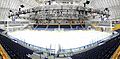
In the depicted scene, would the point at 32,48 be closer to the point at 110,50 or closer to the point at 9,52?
the point at 9,52

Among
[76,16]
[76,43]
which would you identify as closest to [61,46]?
[76,43]

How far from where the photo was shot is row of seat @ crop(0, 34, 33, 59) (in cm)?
1380

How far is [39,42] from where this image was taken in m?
14.3

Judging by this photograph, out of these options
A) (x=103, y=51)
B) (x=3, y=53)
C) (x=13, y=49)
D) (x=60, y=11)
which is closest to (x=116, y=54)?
(x=103, y=51)

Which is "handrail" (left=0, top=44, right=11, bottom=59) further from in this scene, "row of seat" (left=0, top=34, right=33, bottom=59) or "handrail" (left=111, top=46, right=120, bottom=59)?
"handrail" (left=111, top=46, right=120, bottom=59)

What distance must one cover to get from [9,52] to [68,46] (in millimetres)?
4362

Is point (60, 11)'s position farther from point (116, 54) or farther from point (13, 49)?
point (13, 49)

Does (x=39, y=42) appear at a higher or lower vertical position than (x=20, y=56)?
higher

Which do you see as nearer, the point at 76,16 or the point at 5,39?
the point at 5,39

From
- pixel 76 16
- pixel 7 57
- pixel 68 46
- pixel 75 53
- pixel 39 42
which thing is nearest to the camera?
pixel 75 53

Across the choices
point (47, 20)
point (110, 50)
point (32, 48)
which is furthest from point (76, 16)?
point (32, 48)

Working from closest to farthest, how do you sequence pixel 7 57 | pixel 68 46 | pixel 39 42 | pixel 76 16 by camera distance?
pixel 68 46
pixel 39 42
pixel 7 57
pixel 76 16

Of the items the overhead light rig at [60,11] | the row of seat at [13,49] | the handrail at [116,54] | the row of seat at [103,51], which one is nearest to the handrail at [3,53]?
the row of seat at [13,49]

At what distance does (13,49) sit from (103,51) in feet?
19.8
